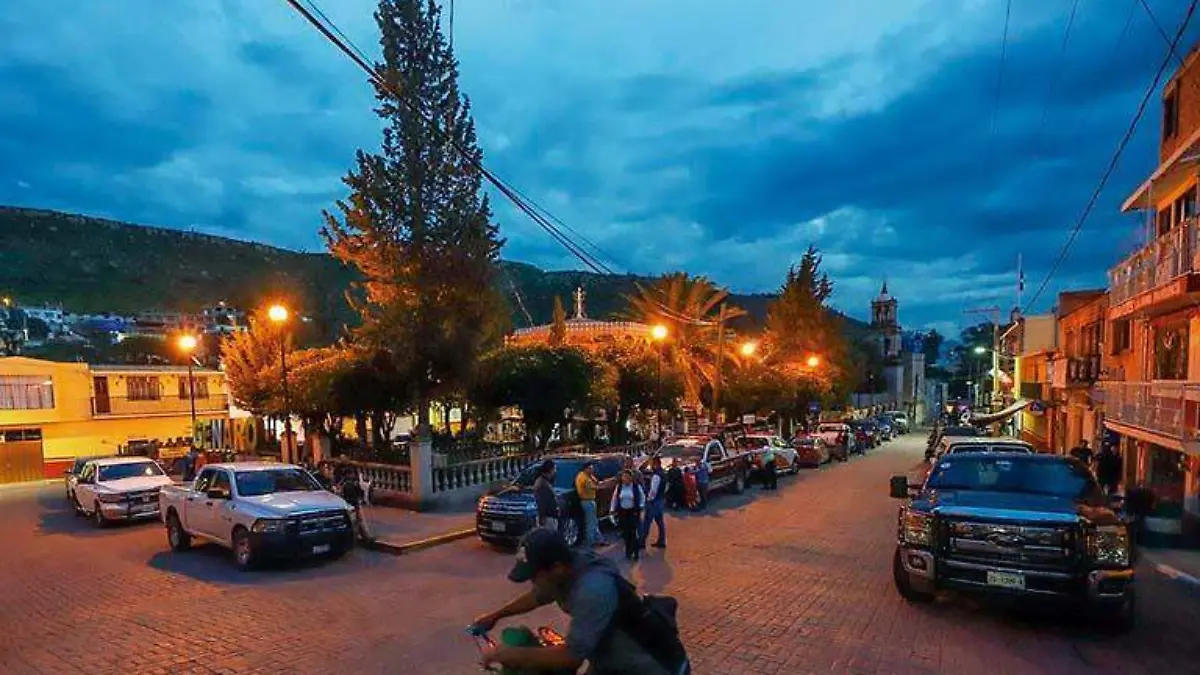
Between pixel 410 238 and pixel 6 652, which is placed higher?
pixel 410 238

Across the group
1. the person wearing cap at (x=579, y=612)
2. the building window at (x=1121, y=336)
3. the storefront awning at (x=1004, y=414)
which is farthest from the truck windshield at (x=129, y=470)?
the storefront awning at (x=1004, y=414)

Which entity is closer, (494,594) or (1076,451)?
(494,594)

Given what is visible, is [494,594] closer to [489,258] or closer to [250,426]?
[489,258]

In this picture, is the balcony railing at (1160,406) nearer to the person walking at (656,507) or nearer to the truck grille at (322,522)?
the person walking at (656,507)

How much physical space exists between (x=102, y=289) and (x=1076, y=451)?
10334 centimetres

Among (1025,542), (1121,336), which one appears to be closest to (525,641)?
(1025,542)

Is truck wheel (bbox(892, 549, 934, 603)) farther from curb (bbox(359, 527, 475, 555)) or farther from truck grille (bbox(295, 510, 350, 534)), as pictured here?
truck grille (bbox(295, 510, 350, 534))

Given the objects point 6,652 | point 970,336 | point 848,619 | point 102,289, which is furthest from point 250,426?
point 970,336

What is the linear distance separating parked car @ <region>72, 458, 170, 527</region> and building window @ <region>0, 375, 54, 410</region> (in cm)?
2177

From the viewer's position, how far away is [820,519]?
1409 centimetres

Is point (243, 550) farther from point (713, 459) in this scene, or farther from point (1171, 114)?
point (1171, 114)

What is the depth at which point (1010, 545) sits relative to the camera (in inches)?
257

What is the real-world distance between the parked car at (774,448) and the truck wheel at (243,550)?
14.8 metres

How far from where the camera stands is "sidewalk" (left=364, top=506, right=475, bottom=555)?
11.6 metres
